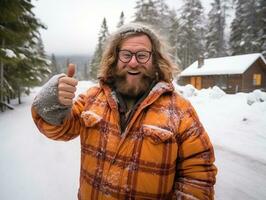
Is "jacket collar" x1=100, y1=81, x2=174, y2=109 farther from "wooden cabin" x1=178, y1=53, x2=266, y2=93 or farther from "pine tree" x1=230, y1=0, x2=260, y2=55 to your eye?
"pine tree" x1=230, y1=0, x2=260, y2=55

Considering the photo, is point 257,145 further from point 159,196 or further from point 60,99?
point 60,99

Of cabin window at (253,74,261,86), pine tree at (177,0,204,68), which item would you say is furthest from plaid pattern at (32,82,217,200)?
pine tree at (177,0,204,68)

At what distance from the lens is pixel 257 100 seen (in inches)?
400

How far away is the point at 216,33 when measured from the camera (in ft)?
128

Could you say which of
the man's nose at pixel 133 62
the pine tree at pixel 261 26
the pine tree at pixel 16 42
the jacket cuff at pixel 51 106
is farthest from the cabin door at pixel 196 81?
the jacket cuff at pixel 51 106

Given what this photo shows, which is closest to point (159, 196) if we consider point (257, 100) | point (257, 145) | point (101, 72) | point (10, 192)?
point (101, 72)

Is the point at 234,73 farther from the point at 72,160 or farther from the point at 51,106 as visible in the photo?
the point at 51,106

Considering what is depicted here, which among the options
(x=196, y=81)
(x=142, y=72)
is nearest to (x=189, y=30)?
(x=196, y=81)

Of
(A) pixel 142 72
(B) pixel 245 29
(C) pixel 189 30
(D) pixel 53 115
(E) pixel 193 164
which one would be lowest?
(E) pixel 193 164

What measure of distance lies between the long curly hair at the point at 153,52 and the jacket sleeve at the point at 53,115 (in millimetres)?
554

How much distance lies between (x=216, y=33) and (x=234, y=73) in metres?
16.6

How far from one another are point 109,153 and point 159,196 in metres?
0.51

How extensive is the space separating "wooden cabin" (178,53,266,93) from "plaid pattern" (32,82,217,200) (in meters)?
25.6

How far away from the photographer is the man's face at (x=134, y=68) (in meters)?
2.14
